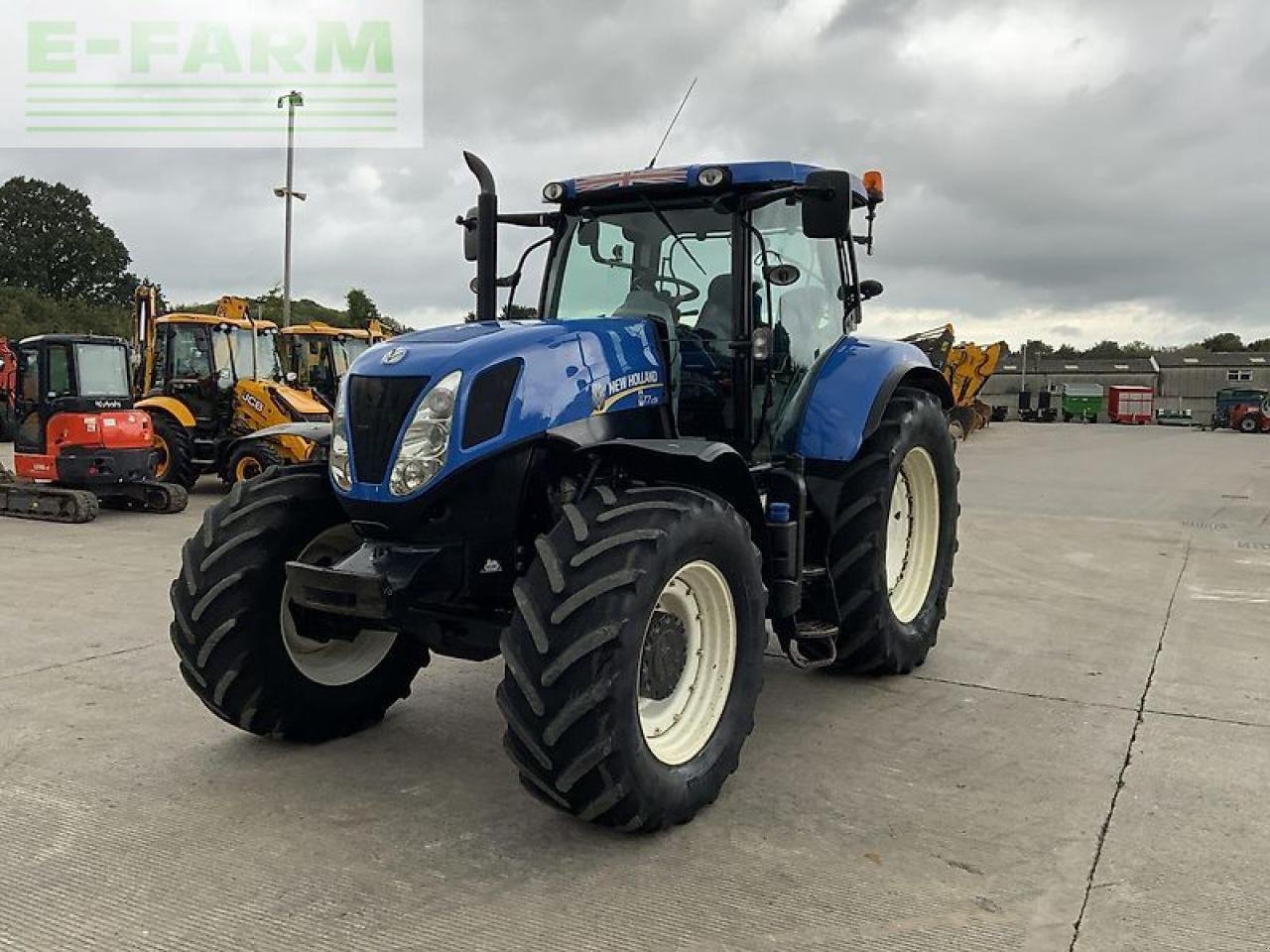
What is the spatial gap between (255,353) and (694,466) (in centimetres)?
1217

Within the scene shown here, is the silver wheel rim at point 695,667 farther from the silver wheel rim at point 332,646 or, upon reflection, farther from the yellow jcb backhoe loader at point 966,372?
the yellow jcb backhoe loader at point 966,372

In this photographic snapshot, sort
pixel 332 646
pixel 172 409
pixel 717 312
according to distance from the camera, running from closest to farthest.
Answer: pixel 332 646, pixel 717 312, pixel 172 409

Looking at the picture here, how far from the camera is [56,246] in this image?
64438 millimetres

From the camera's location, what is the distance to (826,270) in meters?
5.28

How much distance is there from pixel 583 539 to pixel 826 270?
2.61 m

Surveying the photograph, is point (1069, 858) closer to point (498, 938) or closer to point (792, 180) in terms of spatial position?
point (498, 938)

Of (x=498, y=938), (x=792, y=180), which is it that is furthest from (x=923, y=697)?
(x=498, y=938)

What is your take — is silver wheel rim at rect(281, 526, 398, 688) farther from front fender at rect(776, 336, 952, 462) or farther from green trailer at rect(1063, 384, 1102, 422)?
green trailer at rect(1063, 384, 1102, 422)

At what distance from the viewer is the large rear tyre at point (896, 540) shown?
4.86 m

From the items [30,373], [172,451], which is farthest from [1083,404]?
[30,373]

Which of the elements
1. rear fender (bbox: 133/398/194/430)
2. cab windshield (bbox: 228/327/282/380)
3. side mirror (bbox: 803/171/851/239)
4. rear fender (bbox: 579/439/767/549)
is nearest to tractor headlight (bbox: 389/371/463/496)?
rear fender (bbox: 579/439/767/549)

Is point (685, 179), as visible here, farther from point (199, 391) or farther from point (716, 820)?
point (199, 391)

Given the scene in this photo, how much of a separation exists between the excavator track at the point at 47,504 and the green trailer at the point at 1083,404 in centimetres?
4746

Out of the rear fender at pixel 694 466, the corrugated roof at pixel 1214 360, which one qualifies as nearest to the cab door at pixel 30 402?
the rear fender at pixel 694 466
